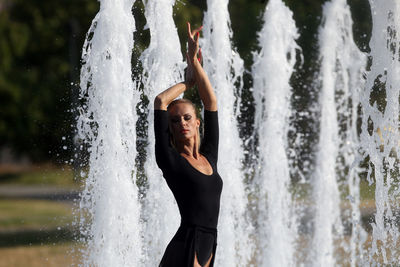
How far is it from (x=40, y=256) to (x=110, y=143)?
4115mm

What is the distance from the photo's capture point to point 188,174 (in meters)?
3.22

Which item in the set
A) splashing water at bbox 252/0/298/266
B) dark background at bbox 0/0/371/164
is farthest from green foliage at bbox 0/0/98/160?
splashing water at bbox 252/0/298/266

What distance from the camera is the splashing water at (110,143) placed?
17.3 ft

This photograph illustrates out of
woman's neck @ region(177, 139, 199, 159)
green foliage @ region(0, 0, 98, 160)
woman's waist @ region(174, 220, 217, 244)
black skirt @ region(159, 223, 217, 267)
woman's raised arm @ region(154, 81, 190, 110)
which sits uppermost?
green foliage @ region(0, 0, 98, 160)

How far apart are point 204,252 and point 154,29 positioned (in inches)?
131

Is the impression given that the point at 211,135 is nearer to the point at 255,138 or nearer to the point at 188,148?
the point at 188,148

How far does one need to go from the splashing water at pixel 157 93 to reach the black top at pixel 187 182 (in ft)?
8.71

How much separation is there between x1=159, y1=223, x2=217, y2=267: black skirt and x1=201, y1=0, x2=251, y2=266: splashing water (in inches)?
125

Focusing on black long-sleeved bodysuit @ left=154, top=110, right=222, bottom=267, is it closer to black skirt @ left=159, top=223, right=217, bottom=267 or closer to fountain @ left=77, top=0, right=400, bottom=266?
black skirt @ left=159, top=223, right=217, bottom=267

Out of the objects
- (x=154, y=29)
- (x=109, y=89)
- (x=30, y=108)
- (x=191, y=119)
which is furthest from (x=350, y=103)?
(x=30, y=108)

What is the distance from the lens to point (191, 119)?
3324 mm

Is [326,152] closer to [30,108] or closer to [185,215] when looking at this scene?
[185,215]

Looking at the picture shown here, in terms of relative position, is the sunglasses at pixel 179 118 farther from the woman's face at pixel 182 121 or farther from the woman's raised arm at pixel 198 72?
the woman's raised arm at pixel 198 72

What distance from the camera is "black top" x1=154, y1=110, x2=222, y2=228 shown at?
3.19 m
